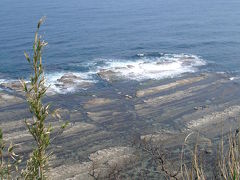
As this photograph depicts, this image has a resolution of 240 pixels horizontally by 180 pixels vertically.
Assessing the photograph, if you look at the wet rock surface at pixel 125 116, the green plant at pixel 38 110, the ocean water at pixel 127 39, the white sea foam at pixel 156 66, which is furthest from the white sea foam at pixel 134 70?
the green plant at pixel 38 110

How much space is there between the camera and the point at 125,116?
3947 centimetres

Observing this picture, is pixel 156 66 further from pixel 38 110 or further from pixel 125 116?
pixel 38 110

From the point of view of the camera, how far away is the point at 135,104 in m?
42.4

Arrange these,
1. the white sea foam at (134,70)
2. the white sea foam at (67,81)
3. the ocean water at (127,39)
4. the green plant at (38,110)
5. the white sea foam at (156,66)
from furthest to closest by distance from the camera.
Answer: the ocean water at (127,39), the white sea foam at (156,66), the white sea foam at (134,70), the white sea foam at (67,81), the green plant at (38,110)

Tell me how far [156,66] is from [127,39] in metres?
16.5

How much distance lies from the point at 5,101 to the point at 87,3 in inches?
3026

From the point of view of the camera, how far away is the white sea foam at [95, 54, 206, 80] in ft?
170

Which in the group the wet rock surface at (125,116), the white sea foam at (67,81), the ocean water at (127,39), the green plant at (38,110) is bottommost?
the wet rock surface at (125,116)

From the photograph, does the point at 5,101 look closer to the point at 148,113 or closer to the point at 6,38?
the point at 148,113

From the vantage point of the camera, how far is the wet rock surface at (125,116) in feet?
104

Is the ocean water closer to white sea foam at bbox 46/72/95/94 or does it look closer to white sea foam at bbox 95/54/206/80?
white sea foam at bbox 95/54/206/80

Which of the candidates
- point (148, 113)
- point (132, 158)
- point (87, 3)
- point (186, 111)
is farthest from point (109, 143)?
point (87, 3)

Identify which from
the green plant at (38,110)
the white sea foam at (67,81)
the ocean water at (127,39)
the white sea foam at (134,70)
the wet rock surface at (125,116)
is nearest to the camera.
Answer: the green plant at (38,110)

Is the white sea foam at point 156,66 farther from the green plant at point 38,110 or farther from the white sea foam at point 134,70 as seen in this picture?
the green plant at point 38,110
